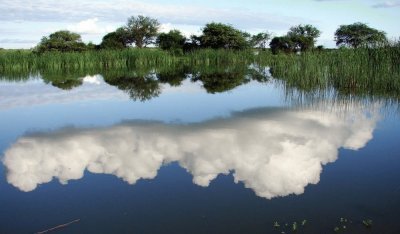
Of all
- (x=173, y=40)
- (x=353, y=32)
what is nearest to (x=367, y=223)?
(x=173, y=40)

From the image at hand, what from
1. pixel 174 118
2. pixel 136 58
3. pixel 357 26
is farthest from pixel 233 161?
pixel 357 26

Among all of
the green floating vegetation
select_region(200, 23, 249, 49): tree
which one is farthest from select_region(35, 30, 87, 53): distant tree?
the green floating vegetation

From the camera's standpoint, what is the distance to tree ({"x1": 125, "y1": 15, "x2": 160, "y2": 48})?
152 feet

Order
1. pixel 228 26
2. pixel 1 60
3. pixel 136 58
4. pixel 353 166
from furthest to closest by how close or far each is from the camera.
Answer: pixel 228 26
pixel 136 58
pixel 1 60
pixel 353 166

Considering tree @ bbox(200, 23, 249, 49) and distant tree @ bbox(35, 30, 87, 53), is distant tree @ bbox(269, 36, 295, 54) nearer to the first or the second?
tree @ bbox(200, 23, 249, 49)

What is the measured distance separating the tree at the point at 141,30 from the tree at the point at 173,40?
12.2 ft

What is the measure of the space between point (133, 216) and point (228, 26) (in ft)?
126

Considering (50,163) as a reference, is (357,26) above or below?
above

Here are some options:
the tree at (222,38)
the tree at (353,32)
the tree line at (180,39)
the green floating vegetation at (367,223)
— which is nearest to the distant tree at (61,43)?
the tree line at (180,39)

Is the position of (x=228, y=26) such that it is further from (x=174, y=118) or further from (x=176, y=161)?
(x=176, y=161)

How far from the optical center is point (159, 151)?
6496mm

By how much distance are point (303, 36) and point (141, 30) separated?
16400mm

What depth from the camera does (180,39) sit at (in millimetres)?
41562

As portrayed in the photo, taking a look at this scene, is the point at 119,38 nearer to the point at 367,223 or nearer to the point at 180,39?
the point at 180,39
